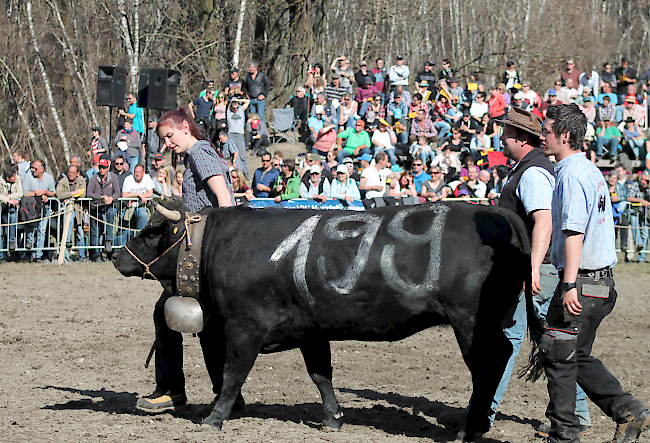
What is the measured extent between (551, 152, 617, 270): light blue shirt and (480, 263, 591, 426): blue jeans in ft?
1.99

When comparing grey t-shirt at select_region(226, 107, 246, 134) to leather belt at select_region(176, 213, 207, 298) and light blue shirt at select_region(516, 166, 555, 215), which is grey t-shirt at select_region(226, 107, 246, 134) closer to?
leather belt at select_region(176, 213, 207, 298)

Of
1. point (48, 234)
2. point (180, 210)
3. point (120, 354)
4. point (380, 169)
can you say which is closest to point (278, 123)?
point (380, 169)

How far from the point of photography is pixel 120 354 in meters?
7.10

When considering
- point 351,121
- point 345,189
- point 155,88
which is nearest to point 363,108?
point 351,121

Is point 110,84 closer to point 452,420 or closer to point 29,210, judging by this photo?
point 29,210

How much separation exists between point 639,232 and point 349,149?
632 centimetres

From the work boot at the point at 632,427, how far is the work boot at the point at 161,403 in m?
2.88

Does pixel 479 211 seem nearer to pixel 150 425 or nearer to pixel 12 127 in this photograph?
pixel 150 425

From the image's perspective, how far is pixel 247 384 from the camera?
243 inches

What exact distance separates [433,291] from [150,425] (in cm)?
203

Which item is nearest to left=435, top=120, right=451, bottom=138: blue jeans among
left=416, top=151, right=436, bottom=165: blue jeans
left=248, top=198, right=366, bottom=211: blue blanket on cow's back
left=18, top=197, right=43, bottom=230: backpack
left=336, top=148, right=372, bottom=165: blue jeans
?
left=416, top=151, right=436, bottom=165: blue jeans

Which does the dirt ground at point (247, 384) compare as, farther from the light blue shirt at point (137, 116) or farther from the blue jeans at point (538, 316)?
the light blue shirt at point (137, 116)

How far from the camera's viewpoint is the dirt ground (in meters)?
4.75

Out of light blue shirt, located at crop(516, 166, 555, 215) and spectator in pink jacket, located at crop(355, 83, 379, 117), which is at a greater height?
spectator in pink jacket, located at crop(355, 83, 379, 117)
